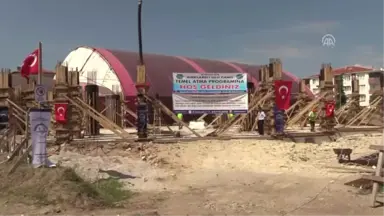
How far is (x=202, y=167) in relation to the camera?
16359 mm

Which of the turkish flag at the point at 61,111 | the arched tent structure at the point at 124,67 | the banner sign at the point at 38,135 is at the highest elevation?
the arched tent structure at the point at 124,67

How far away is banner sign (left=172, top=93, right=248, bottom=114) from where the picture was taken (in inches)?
848

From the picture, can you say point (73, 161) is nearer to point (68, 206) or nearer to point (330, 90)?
point (68, 206)

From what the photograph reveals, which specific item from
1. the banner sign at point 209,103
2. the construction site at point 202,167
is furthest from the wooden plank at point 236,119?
the banner sign at point 209,103

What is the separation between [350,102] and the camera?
35094mm

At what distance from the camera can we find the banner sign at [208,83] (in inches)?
851

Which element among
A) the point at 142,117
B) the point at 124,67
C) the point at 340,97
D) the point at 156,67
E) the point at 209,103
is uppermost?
the point at 156,67

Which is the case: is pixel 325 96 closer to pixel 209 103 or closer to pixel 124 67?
pixel 209 103

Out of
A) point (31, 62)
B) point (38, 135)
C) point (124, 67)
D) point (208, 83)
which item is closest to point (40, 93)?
point (38, 135)

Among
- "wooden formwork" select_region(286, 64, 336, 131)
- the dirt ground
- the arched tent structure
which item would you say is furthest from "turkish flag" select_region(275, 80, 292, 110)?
the arched tent structure

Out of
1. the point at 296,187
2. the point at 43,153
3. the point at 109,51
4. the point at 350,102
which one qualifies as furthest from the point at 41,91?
the point at 109,51

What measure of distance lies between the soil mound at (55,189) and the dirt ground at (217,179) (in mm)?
61

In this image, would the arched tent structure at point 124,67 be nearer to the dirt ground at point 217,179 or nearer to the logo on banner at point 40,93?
the dirt ground at point 217,179

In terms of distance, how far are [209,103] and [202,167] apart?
5.98 metres
